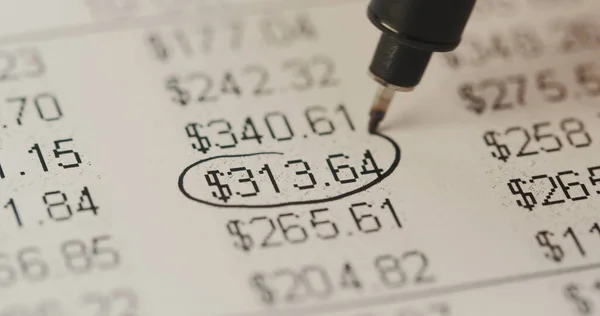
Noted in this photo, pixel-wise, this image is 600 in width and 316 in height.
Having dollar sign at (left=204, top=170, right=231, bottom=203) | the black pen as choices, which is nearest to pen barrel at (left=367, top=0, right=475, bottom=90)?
the black pen

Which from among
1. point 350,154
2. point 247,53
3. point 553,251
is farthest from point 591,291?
point 247,53

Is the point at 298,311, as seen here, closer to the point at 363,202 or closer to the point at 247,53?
the point at 363,202

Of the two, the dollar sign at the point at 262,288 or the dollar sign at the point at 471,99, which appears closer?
the dollar sign at the point at 262,288

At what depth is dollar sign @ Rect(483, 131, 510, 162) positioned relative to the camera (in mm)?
489

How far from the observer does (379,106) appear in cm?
49

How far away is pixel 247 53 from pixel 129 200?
0.46 ft

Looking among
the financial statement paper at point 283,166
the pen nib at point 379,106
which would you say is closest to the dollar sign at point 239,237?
the financial statement paper at point 283,166

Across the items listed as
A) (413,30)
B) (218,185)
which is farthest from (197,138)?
(413,30)

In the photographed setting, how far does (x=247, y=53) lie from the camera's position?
0.54 m

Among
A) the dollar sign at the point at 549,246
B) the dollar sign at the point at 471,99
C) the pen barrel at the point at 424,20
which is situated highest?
the pen barrel at the point at 424,20

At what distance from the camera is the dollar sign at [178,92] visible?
19.8 inches

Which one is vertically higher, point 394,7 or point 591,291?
point 394,7

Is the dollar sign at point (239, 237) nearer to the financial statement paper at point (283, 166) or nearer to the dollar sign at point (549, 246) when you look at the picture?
the financial statement paper at point (283, 166)

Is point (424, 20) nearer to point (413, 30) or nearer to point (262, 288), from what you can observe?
point (413, 30)
